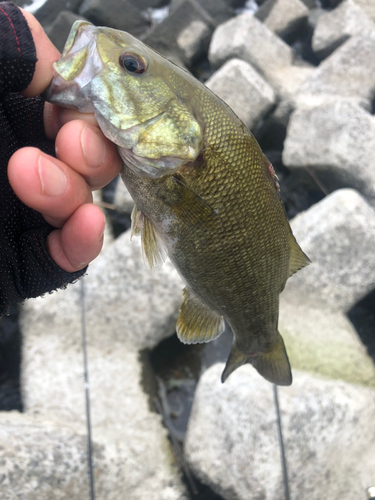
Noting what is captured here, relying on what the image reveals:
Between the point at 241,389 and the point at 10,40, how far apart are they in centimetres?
203

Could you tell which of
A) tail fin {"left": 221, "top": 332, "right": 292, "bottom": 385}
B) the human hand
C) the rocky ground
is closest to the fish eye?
the human hand

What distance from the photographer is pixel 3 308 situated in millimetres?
1101

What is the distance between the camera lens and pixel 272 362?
1430 mm

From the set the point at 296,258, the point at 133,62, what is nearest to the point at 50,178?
the point at 133,62

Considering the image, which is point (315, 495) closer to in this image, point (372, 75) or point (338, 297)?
point (338, 297)

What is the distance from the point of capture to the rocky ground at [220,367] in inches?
72.5

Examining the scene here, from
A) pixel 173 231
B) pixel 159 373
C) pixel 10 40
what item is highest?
pixel 10 40

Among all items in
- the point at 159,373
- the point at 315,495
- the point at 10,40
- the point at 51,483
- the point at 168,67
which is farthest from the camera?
the point at 159,373

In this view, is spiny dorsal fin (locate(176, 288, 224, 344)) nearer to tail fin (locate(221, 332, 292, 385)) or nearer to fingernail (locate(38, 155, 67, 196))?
tail fin (locate(221, 332, 292, 385))

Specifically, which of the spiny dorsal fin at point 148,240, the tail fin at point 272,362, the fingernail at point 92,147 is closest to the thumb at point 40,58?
the fingernail at point 92,147

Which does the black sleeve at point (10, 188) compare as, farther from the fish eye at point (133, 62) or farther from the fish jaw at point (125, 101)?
the fish eye at point (133, 62)

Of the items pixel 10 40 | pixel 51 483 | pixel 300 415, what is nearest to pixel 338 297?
pixel 300 415

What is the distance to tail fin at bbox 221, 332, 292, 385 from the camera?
141 centimetres

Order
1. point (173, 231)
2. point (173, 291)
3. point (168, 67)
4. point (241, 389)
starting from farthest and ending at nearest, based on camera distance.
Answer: point (173, 291) → point (241, 389) → point (173, 231) → point (168, 67)
